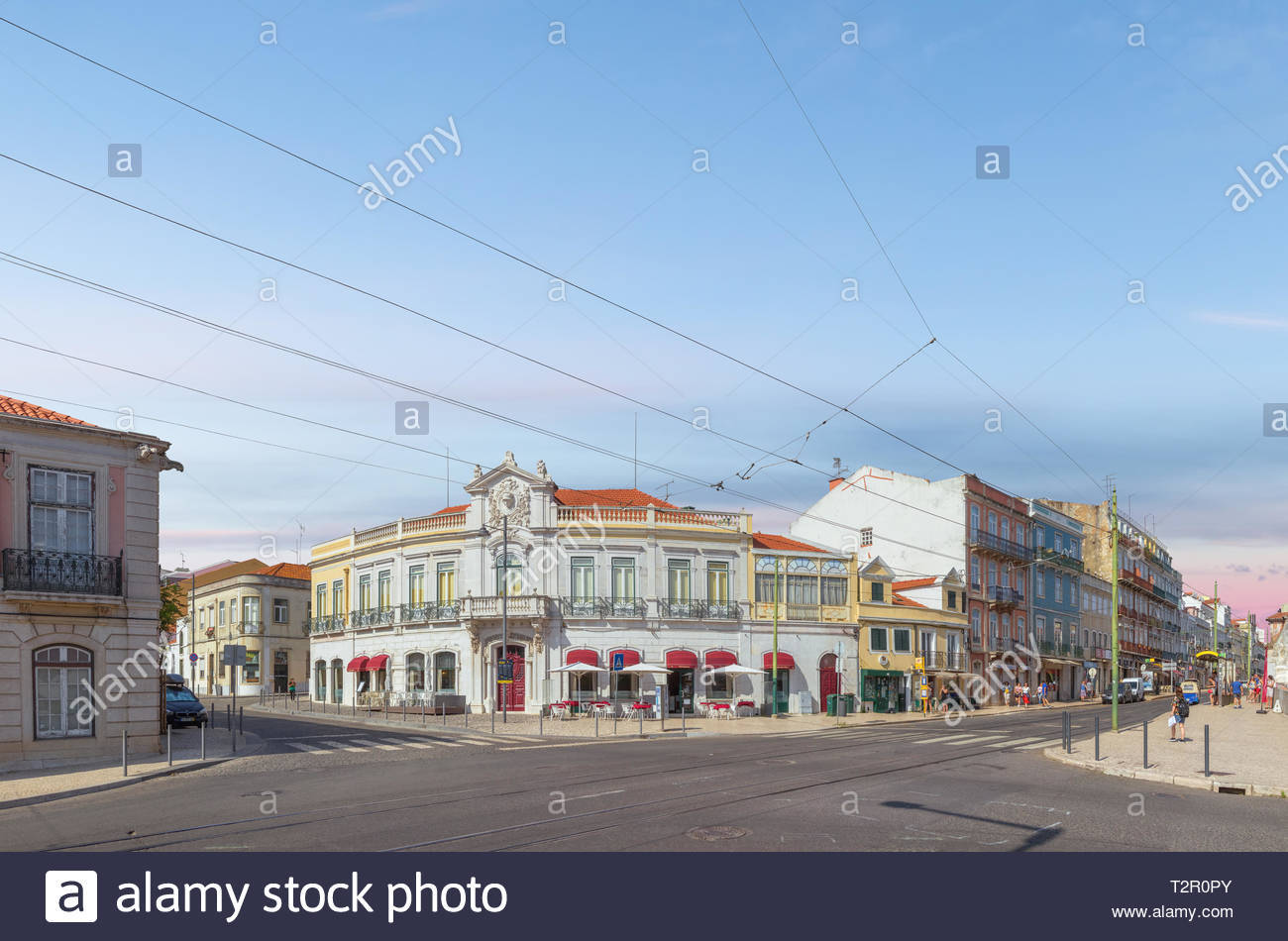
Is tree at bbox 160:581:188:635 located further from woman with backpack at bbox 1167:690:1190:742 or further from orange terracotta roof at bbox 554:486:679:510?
woman with backpack at bbox 1167:690:1190:742

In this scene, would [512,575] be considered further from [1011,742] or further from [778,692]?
[1011,742]

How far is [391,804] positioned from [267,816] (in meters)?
1.97

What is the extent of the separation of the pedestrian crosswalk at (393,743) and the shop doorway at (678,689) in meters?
14.5

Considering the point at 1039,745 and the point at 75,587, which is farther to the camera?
the point at 1039,745

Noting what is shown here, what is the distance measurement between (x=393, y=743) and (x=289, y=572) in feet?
187

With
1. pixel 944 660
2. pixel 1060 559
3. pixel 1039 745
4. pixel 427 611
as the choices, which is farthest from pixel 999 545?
pixel 1039 745

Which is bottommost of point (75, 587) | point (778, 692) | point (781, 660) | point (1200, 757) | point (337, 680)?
point (337, 680)

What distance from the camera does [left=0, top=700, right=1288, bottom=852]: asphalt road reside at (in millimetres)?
12484

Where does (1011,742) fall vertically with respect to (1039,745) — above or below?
below

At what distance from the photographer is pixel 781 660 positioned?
49.9 m

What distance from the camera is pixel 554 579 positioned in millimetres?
48406

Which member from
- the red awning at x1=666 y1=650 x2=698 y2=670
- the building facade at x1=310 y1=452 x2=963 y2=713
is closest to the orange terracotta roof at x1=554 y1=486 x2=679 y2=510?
the building facade at x1=310 y1=452 x2=963 y2=713

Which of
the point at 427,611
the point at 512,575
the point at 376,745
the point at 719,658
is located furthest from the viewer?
the point at 427,611
